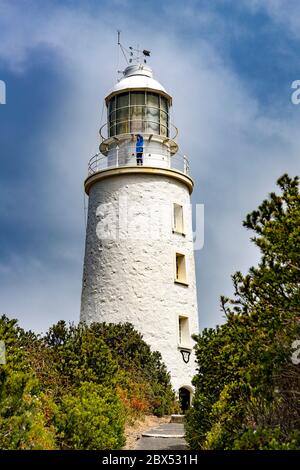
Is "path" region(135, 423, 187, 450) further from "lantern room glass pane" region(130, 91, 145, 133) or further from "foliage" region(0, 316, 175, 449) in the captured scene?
"lantern room glass pane" region(130, 91, 145, 133)

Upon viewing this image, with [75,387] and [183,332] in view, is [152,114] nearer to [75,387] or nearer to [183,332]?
[183,332]

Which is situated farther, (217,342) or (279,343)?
(217,342)

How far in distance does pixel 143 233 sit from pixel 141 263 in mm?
1087

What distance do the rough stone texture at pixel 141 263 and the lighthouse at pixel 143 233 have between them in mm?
33

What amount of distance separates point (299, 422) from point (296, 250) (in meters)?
2.16

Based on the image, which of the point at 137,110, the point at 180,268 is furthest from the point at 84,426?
the point at 137,110

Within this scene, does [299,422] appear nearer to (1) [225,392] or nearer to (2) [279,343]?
(2) [279,343]

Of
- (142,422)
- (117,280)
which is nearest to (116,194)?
(117,280)

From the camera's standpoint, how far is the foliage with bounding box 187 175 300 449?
777cm

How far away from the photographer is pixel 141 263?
22703 mm

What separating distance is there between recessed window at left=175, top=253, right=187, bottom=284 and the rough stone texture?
195 mm

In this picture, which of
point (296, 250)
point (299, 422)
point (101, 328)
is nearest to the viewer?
point (296, 250)

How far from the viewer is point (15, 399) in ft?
27.9

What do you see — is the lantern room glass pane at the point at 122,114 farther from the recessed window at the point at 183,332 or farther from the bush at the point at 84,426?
the bush at the point at 84,426
